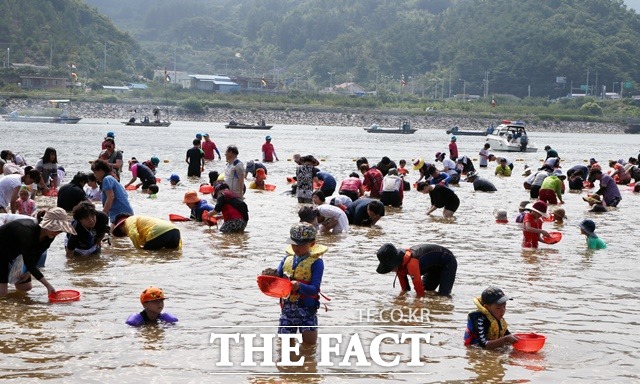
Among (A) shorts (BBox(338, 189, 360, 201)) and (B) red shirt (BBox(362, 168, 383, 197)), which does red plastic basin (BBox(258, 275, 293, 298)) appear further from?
(B) red shirt (BBox(362, 168, 383, 197))

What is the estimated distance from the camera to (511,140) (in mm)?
57844

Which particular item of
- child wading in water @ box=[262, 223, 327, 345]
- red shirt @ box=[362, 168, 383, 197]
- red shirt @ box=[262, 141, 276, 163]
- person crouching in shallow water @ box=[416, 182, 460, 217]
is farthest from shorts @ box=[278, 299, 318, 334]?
red shirt @ box=[262, 141, 276, 163]

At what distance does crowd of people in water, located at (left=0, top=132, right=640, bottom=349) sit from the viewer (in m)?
8.94

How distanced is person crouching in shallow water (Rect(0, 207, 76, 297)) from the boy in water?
4.02 feet

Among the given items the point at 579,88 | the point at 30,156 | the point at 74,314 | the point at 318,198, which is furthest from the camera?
the point at 579,88

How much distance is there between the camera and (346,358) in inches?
348

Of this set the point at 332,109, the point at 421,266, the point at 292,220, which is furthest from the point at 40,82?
the point at 421,266

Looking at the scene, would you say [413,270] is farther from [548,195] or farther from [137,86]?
[137,86]

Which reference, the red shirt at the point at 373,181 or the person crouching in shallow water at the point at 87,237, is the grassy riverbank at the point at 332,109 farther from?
the person crouching in shallow water at the point at 87,237

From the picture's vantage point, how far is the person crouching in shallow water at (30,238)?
10039 millimetres

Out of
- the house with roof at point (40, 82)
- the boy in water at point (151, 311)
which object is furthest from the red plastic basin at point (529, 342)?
the house with roof at point (40, 82)

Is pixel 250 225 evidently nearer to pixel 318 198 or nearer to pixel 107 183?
pixel 318 198

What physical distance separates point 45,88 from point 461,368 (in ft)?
470

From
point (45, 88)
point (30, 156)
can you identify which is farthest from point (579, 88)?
point (30, 156)
